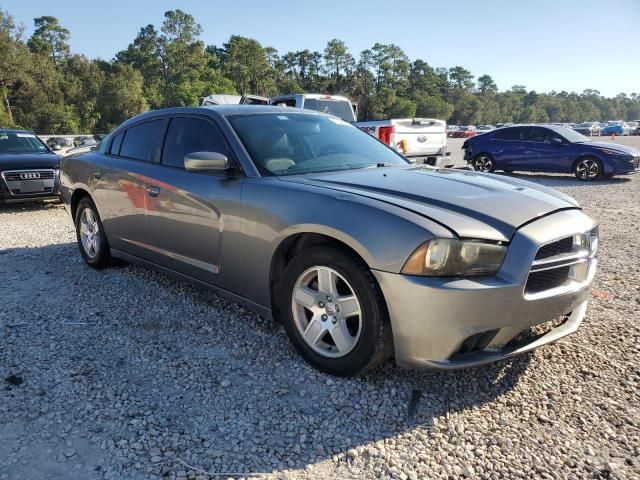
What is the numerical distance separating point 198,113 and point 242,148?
0.72 m

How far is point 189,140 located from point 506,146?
11.6m

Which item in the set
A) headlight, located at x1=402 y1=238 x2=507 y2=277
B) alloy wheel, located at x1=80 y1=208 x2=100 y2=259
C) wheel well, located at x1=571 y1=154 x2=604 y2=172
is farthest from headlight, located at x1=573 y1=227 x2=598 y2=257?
wheel well, located at x1=571 y1=154 x2=604 y2=172

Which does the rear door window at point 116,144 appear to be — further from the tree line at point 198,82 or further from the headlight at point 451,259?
the tree line at point 198,82

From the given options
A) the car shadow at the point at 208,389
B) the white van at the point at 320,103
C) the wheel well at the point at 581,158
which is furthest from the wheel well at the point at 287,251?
the wheel well at the point at 581,158

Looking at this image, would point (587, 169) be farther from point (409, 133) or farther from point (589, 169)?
point (409, 133)

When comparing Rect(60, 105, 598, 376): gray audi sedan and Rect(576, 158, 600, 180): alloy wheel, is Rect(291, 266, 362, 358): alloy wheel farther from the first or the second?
Rect(576, 158, 600, 180): alloy wheel

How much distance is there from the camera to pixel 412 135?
10445 mm

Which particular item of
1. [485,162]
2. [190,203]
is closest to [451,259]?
[190,203]

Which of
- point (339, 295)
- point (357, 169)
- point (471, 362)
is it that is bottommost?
point (471, 362)

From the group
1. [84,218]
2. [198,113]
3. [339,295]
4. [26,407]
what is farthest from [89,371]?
[84,218]

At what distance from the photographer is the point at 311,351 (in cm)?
302

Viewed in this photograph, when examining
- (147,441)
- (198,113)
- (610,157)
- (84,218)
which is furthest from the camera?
(610,157)

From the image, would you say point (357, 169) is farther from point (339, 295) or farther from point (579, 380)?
point (579, 380)

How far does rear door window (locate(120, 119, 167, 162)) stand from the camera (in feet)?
14.1
